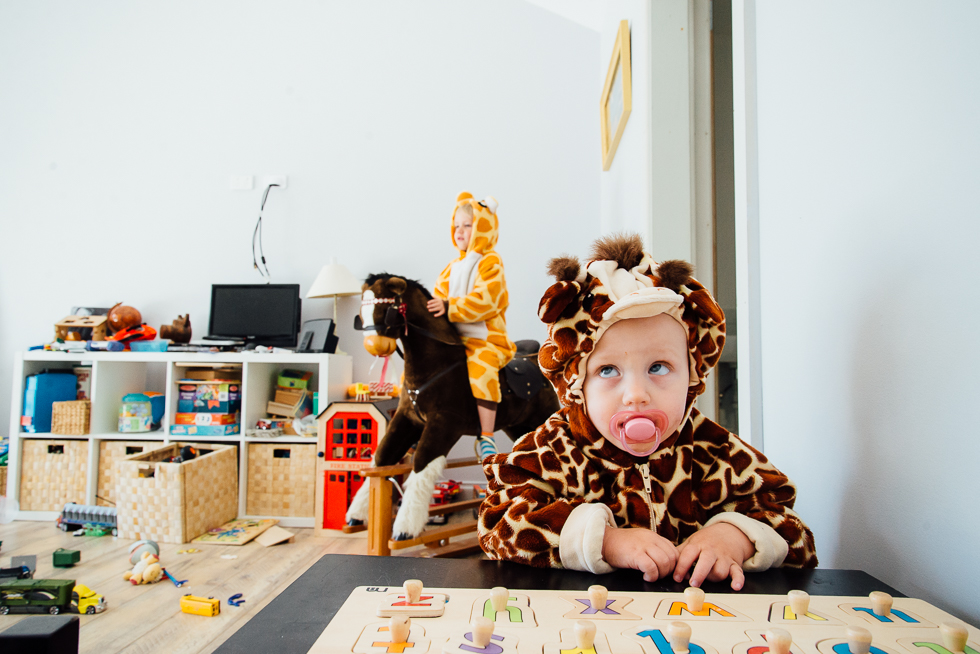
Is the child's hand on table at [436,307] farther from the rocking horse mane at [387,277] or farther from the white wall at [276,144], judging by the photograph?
the white wall at [276,144]

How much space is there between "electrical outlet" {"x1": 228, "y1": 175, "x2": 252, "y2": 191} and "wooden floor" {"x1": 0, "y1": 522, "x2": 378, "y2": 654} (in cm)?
159

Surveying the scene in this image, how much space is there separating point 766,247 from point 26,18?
365cm

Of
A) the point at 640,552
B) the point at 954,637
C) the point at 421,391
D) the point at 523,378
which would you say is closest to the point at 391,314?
the point at 421,391

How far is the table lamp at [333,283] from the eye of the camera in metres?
2.25

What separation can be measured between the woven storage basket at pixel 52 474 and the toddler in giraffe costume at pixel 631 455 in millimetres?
2199

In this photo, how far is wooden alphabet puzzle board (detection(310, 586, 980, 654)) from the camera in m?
0.35

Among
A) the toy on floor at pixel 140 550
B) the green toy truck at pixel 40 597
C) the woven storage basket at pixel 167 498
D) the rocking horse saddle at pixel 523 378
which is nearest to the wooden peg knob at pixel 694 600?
the rocking horse saddle at pixel 523 378

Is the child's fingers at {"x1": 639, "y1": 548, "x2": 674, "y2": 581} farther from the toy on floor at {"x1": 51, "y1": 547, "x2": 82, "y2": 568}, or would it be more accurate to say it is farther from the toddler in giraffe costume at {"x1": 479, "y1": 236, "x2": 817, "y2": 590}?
the toy on floor at {"x1": 51, "y1": 547, "x2": 82, "y2": 568}

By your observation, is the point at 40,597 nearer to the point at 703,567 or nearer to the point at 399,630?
the point at 399,630

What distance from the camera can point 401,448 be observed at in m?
1.48

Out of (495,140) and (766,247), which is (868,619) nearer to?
(766,247)

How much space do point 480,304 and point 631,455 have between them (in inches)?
34.5

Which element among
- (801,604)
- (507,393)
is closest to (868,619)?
(801,604)

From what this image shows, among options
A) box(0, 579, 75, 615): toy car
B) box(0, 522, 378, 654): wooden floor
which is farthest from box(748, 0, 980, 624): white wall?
box(0, 579, 75, 615): toy car
